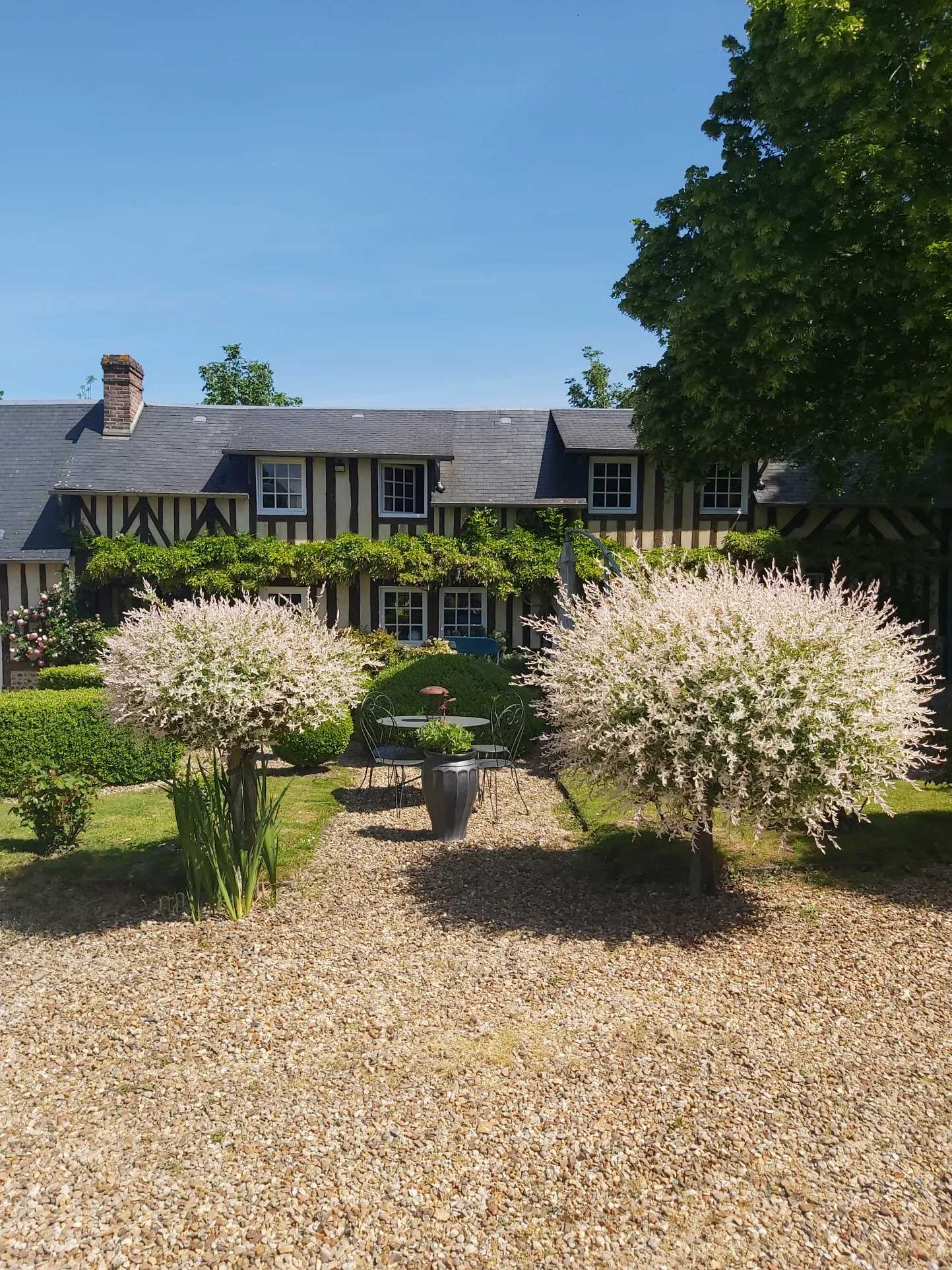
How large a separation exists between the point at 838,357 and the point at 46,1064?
12341 mm

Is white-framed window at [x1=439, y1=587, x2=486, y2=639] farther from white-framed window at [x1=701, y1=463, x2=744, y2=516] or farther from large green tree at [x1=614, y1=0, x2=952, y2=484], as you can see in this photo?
large green tree at [x1=614, y1=0, x2=952, y2=484]

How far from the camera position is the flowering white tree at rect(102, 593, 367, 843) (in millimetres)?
5723

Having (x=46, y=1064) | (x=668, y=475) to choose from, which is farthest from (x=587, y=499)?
(x=46, y=1064)

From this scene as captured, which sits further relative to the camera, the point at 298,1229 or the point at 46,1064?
the point at 46,1064

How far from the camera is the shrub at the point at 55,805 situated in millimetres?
7211

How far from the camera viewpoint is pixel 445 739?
7.78 m

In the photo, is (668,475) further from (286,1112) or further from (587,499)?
(286,1112)

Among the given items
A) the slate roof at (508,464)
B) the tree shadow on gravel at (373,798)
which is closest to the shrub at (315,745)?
the tree shadow on gravel at (373,798)

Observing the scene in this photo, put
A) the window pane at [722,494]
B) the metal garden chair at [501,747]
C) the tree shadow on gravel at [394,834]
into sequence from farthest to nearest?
the window pane at [722,494] → the metal garden chair at [501,747] → the tree shadow on gravel at [394,834]

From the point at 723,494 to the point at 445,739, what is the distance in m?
11.7

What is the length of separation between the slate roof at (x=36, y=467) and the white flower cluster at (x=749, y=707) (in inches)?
568

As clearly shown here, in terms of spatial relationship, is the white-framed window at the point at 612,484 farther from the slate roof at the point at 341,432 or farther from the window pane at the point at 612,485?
the slate roof at the point at 341,432

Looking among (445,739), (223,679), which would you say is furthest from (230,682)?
(445,739)

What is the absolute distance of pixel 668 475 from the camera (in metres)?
15.8
